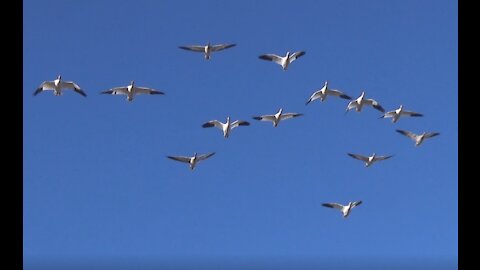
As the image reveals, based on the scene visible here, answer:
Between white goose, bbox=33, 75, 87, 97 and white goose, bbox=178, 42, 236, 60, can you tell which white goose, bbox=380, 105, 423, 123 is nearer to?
white goose, bbox=178, 42, 236, 60

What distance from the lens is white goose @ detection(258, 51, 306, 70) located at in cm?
3818

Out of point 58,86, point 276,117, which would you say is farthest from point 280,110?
point 58,86

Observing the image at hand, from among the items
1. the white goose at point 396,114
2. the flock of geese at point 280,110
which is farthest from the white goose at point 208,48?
the white goose at point 396,114

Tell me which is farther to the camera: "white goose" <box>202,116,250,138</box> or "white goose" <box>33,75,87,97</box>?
"white goose" <box>202,116,250,138</box>

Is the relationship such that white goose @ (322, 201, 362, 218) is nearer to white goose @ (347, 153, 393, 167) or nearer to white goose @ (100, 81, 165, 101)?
white goose @ (347, 153, 393, 167)

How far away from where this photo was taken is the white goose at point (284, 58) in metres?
38.2

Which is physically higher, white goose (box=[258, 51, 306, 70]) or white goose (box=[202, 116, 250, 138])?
white goose (box=[258, 51, 306, 70])

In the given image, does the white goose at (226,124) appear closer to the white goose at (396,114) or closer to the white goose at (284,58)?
the white goose at (284,58)

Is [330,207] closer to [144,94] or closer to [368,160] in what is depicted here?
[368,160]

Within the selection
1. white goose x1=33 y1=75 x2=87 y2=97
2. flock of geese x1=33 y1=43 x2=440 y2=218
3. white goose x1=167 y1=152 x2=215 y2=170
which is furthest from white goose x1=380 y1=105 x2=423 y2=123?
white goose x1=33 y1=75 x2=87 y2=97


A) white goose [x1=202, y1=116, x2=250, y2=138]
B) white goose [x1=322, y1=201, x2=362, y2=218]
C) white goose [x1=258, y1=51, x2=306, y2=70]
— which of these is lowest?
white goose [x1=322, y1=201, x2=362, y2=218]

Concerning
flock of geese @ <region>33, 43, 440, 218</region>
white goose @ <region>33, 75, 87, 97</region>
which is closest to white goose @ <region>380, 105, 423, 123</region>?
flock of geese @ <region>33, 43, 440, 218</region>
